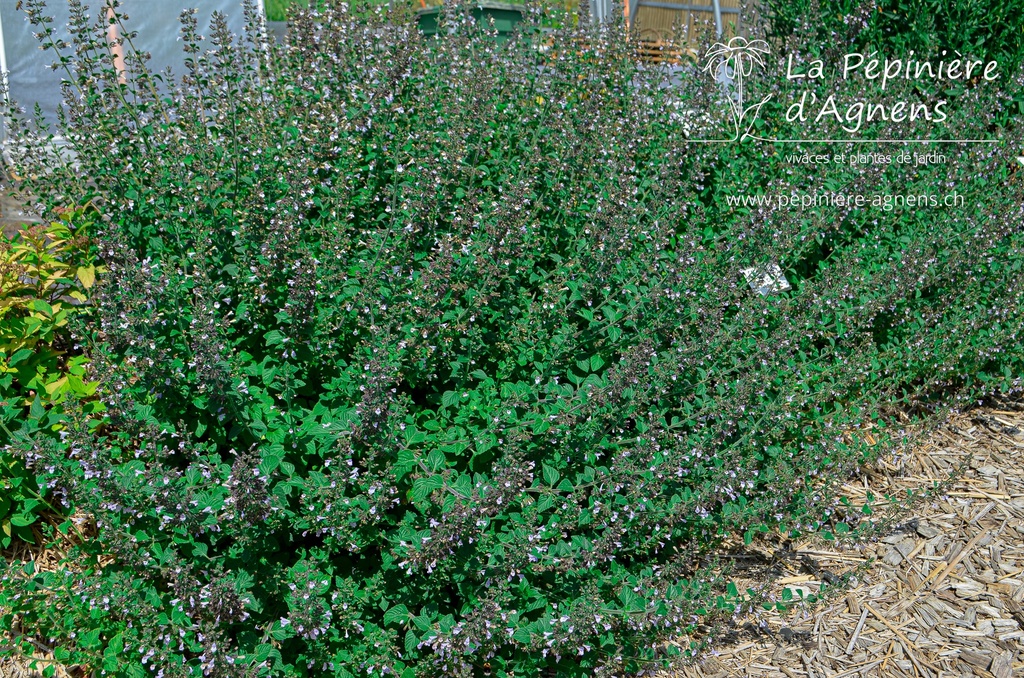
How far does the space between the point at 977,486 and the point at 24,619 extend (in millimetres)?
3894

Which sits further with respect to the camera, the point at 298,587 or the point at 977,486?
the point at 977,486

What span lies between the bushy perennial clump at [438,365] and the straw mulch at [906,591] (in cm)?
22

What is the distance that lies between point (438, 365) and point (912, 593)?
2.07m

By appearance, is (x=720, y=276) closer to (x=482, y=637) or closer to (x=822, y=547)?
(x=822, y=547)

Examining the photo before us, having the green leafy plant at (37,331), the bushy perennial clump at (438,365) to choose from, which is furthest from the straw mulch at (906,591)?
the green leafy plant at (37,331)

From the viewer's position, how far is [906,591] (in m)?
3.48

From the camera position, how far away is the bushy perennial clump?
2.61 metres

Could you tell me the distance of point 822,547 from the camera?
3.68 m

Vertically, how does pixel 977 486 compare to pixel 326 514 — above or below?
below

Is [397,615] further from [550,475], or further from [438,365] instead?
[438,365]

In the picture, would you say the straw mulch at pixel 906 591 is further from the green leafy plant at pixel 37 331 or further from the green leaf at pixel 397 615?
the green leaf at pixel 397 615

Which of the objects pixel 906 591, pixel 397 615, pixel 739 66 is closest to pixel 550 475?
pixel 397 615

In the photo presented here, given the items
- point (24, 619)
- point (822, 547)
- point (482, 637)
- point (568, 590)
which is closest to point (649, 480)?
point (568, 590)

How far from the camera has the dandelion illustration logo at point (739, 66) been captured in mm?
4801
